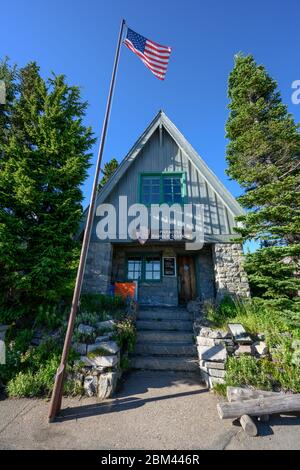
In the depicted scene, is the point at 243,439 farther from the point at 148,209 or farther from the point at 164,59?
the point at 164,59

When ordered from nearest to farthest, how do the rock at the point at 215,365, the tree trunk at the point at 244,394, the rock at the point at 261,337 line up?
the tree trunk at the point at 244,394 < the rock at the point at 215,365 < the rock at the point at 261,337

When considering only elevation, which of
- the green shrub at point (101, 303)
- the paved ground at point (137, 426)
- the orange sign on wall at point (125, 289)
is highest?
the orange sign on wall at point (125, 289)

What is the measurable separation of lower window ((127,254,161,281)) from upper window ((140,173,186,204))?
264 centimetres

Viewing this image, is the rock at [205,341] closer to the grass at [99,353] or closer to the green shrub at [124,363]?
the green shrub at [124,363]

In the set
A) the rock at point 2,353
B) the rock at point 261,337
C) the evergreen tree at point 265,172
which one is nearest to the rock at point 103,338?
the rock at point 2,353

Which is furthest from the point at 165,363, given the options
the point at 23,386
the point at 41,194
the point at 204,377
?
the point at 41,194

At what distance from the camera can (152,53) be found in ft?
20.0

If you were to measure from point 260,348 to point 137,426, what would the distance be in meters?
3.18

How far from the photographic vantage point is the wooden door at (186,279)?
9258 mm

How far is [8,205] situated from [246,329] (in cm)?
755

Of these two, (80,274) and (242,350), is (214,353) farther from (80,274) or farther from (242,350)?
(80,274)

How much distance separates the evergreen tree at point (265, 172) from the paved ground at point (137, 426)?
4306mm

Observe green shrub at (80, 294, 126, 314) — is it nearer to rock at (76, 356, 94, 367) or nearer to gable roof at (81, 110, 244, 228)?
rock at (76, 356, 94, 367)
